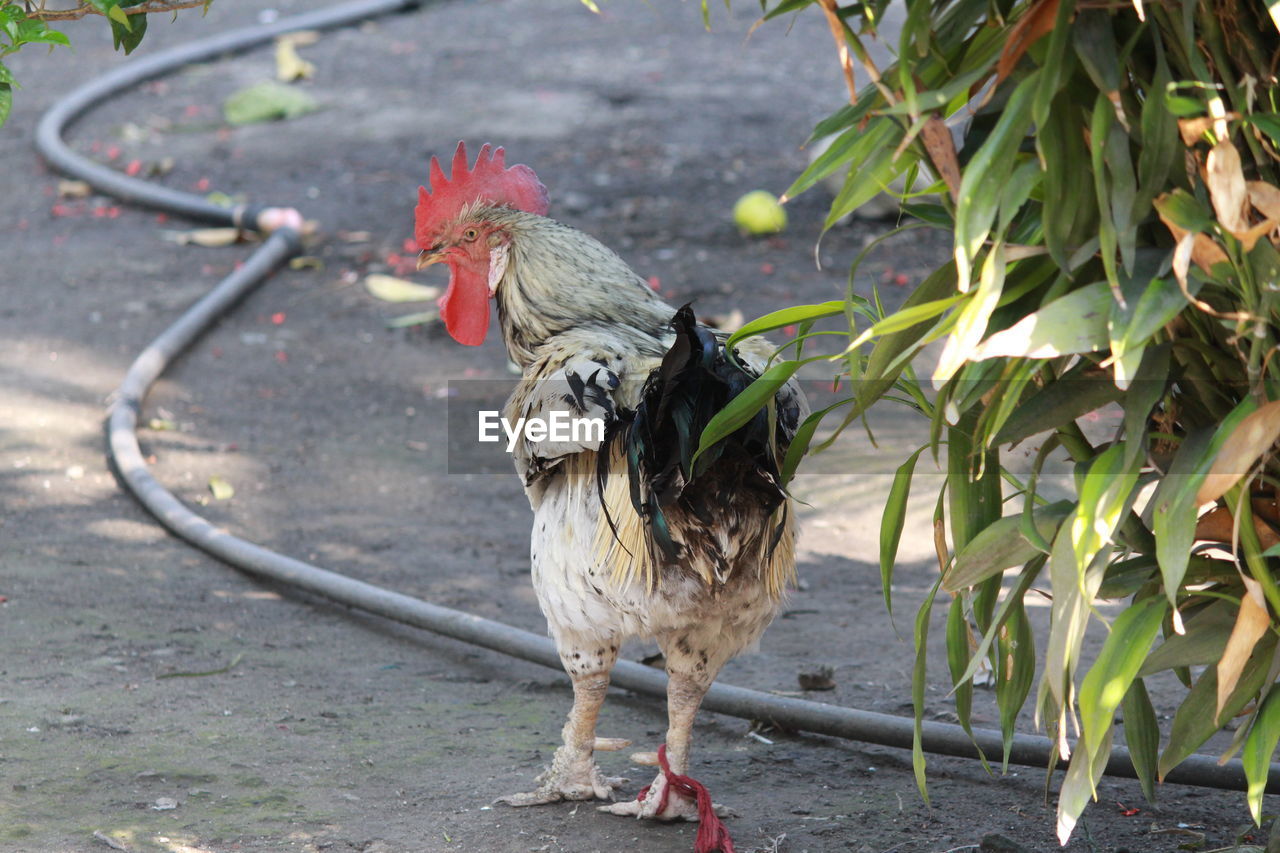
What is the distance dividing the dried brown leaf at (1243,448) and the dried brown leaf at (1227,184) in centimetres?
29

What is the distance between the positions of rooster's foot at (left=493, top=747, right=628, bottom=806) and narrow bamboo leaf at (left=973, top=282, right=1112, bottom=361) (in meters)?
1.82

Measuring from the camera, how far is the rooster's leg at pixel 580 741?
3102 millimetres

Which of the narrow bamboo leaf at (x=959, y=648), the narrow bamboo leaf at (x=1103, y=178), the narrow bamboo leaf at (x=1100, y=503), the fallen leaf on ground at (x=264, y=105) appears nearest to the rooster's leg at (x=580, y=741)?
the narrow bamboo leaf at (x=959, y=648)

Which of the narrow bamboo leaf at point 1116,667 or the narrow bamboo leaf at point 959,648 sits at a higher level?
the narrow bamboo leaf at point 1116,667

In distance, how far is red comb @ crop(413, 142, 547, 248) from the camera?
339 cm

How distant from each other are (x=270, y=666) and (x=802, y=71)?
771 cm

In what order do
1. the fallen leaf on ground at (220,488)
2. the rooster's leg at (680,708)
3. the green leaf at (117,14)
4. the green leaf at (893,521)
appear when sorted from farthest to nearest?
the fallen leaf on ground at (220,488), the rooster's leg at (680,708), the green leaf at (893,521), the green leaf at (117,14)

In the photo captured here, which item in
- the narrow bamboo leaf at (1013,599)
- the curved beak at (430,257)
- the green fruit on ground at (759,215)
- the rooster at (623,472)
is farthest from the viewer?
the green fruit on ground at (759,215)

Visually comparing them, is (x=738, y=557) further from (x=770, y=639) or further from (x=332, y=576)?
(x=332, y=576)

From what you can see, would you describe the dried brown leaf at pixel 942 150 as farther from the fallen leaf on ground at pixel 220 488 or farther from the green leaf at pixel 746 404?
the fallen leaf on ground at pixel 220 488

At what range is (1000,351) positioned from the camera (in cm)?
171

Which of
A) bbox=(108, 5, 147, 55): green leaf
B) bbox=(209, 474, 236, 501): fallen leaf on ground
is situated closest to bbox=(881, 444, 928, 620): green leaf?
bbox=(108, 5, 147, 55): green leaf

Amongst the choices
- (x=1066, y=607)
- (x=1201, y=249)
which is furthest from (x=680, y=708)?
(x=1201, y=249)

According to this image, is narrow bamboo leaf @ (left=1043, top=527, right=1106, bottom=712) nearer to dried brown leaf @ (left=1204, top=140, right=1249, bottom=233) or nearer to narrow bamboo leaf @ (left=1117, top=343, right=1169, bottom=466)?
narrow bamboo leaf @ (left=1117, top=343, right=1169, bottom=466)
